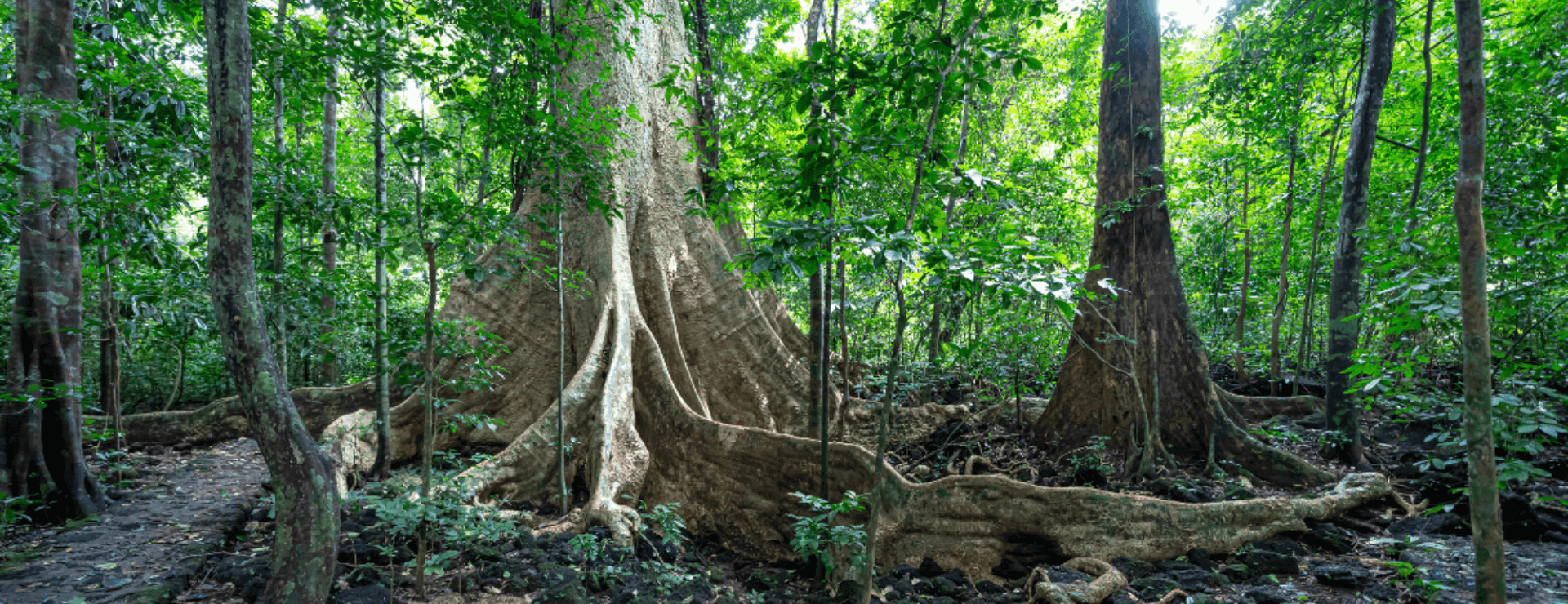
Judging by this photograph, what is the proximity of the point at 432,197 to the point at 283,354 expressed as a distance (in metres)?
4.15

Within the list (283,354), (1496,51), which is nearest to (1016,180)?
(1496,51)

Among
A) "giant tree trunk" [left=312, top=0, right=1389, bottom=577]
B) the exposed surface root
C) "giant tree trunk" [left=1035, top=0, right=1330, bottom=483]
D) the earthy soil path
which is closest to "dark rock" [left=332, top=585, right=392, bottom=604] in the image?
the earthy soil path

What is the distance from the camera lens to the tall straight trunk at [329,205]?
4.41m

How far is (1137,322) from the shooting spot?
20.4 ft

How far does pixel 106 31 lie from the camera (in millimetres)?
4852

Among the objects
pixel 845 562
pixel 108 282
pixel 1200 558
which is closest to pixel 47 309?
pixel 108 282

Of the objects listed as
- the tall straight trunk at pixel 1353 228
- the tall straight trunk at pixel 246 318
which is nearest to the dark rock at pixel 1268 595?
the tall straight trunk at pixel 1353 228

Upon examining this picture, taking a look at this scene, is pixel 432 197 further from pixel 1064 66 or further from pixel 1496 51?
pixel 1064 66

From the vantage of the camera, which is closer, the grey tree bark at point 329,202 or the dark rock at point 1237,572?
the dark rock at point 1237,572

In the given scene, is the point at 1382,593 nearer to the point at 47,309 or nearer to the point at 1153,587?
the point at 1153,587

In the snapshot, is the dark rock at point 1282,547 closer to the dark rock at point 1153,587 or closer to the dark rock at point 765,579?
the dark rock at point 1153,587

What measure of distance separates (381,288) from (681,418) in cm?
274

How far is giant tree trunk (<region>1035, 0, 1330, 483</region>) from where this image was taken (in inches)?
233

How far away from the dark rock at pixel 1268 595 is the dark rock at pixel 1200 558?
315mm
